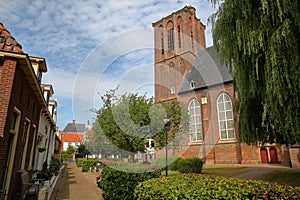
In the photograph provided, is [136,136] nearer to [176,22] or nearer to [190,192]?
[190,192]

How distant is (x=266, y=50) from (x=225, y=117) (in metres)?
19.3

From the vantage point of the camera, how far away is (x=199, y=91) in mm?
27516

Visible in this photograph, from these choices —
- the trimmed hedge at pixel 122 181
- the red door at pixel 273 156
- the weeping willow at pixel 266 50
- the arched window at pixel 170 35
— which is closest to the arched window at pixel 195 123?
the red door at pixel 273 156

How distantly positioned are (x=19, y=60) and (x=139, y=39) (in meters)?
9.07

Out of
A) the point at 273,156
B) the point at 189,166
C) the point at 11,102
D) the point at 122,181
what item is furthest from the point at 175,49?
the point at 11,102

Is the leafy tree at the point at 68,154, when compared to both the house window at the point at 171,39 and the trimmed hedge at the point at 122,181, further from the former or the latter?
the trimmed hedge at the point at 122,181

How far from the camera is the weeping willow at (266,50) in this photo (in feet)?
19.3

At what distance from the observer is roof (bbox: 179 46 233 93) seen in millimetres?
25938

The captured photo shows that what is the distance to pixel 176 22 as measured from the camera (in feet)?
117

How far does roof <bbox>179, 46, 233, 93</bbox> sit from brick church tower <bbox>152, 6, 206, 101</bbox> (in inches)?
62.0

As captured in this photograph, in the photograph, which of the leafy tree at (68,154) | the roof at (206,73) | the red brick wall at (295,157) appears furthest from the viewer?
the leafy tree at (68,154)

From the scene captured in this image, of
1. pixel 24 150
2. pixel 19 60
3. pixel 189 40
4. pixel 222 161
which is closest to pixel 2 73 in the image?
pixel 19 60

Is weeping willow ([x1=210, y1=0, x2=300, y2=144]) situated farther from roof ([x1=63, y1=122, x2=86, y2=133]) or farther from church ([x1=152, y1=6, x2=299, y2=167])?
roof ([x1=63, y1=122, x2=86, y2=133])

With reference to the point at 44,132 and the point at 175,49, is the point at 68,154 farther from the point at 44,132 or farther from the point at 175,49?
the point at 44,132
